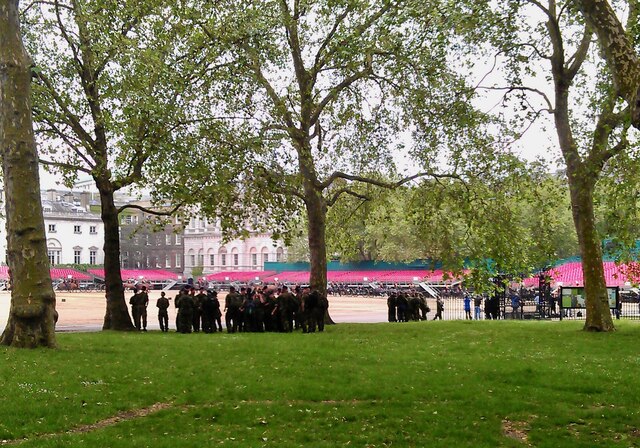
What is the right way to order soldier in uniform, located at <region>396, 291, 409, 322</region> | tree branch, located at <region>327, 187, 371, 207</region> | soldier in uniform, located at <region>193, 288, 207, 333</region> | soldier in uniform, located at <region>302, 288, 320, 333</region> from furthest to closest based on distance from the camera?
1. soldier in uniform, located at <region>396, 291, 409, 322</region>
2. tree branch, located at <region>327, 187, 371, 207</region>
3. soldier in uniform, located at <region>193, 288, 207, 333</region>
4. soldier in uniform, located at <region>302, 288, 320, 333</region>

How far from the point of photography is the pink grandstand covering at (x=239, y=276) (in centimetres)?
9781

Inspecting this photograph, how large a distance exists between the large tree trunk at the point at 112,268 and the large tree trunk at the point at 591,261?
609 inches

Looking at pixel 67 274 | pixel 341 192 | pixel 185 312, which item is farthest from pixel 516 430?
pixel 67 274

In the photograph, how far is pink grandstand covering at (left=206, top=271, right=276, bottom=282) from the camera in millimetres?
97812

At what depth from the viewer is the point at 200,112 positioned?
21906 millimetres

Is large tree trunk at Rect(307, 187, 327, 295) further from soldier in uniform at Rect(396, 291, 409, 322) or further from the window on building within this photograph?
the window on building

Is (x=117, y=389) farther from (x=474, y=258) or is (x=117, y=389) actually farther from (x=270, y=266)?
(x=270, y=266)

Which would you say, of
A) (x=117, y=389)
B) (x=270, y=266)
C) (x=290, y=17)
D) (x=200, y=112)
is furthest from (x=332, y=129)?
(x=270, y=266)

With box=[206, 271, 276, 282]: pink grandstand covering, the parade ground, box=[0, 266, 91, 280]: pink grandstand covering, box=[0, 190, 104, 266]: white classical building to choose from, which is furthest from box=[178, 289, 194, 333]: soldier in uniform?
box=[0, 190, 104, 266]: white classical building

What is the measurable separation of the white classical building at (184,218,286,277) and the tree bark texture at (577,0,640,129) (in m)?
99.7

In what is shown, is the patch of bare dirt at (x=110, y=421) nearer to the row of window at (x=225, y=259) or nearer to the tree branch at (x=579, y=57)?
the tree branch at (x=579, y=57)

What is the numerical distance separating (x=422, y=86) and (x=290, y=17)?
5.18m

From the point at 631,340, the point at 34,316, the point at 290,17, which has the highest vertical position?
the point at 290,17

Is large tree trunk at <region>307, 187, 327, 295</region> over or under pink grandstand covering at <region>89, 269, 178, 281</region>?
over
